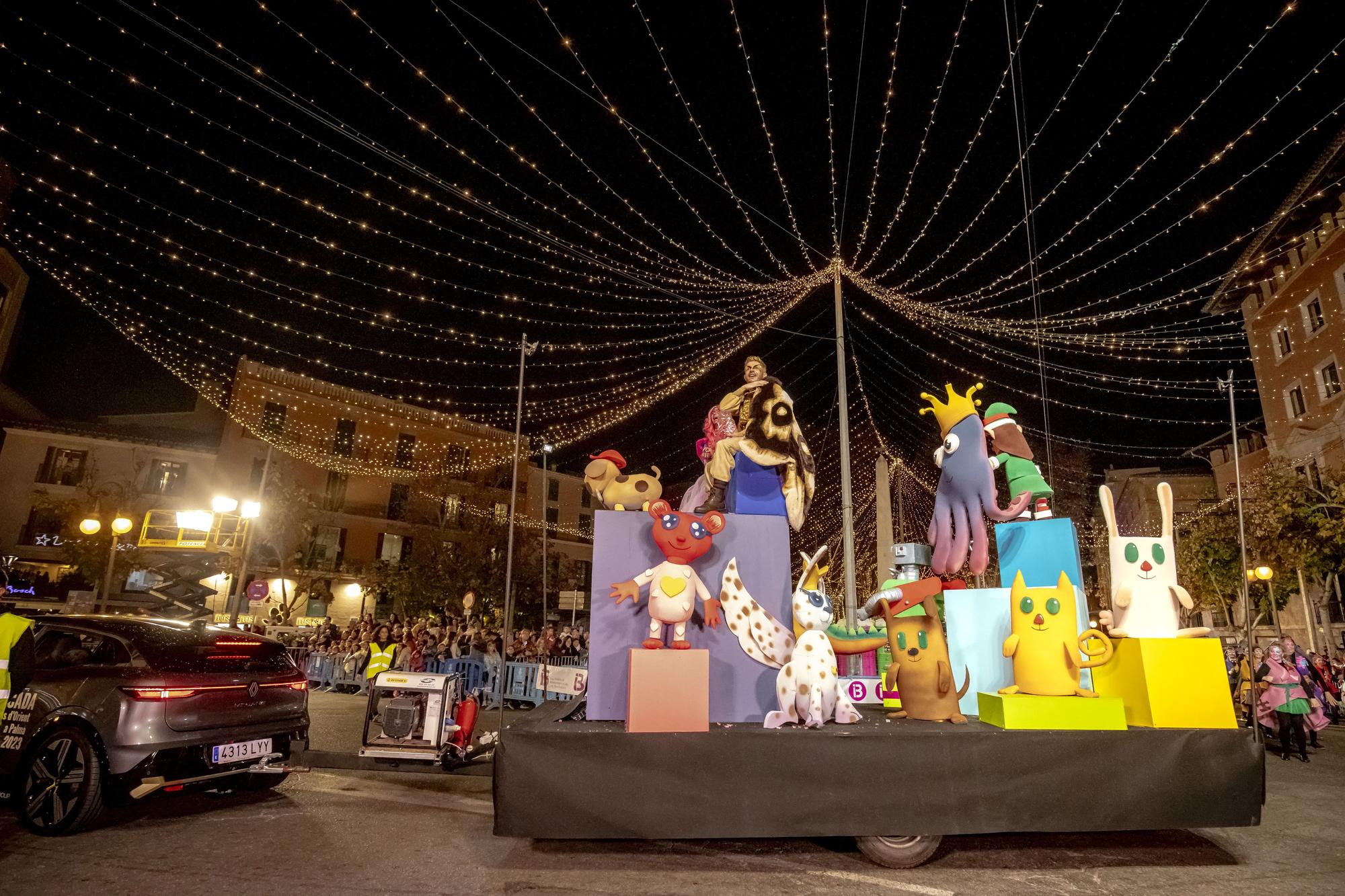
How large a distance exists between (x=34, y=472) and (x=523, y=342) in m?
24.3

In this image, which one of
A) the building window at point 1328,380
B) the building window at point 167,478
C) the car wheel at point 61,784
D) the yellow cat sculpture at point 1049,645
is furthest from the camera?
the building window at point 167,478

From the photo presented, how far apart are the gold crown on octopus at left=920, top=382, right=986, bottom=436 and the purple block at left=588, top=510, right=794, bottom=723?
1713mm

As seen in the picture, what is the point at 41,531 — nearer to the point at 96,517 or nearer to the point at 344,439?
the point at 96,517

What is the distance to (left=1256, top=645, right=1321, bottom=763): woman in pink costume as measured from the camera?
30.1 ft

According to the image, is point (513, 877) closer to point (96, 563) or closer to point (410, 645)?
point (410, 645)

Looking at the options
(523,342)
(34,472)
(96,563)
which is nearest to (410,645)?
(523,342)

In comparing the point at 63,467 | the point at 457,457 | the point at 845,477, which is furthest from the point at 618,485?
the point at 63,467

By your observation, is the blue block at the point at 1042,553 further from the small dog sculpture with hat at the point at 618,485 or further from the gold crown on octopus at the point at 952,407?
the small dog sculpture with hat at the point at 618,485

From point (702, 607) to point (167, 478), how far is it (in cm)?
2769

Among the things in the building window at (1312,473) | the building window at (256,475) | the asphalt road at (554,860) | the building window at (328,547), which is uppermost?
the building window at (256,475)

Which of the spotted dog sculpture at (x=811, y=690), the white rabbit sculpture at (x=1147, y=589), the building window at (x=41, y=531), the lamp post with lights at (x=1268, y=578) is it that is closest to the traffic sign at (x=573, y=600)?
the spotted dog sculpture at (x=811, y=690)

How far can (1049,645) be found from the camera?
469 centimetres

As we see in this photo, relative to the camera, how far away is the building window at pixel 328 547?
2700 centimetres

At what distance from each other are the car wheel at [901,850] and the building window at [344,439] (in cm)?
2713
